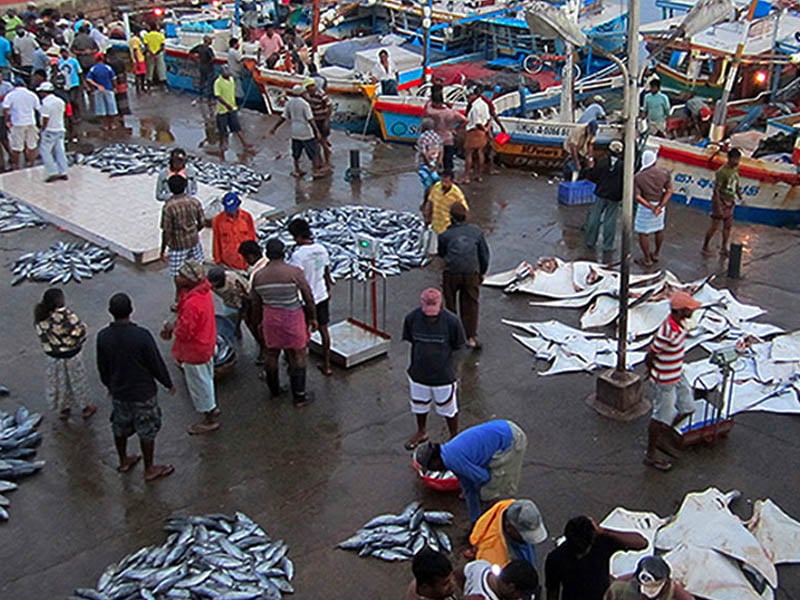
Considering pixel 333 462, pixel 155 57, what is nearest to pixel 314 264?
pixel 333 462

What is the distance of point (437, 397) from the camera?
761 centimetres

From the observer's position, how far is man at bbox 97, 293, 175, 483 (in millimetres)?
7164

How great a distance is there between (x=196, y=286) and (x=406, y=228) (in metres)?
5.71

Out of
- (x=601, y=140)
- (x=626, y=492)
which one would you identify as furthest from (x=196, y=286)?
(x=601, y=140)

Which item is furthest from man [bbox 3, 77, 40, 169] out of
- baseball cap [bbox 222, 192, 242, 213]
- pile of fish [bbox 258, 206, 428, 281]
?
baseball cap [bbox 222, 192, 242, 213]

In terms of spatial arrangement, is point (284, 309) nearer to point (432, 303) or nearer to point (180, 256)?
point (432, 303)

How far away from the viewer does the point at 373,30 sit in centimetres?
3088

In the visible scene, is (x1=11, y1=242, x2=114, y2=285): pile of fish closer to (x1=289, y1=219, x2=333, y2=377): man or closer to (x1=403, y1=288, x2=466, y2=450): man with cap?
(x1=289, y1=219, x2=333, y2=377): man

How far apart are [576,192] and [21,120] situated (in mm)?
9167

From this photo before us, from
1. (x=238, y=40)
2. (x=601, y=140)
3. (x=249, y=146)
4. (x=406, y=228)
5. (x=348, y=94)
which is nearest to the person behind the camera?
(x=406, y=228)

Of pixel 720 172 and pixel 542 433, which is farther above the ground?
pixel 720 172

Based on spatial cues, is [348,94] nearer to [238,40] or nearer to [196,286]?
[238,40]

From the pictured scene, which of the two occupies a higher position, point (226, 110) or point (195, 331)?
point (226, 110)

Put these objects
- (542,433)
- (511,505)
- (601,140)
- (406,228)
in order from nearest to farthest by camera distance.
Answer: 1. (511,505)
2. (542,433)
3. (406,228)
4. (601,140)
